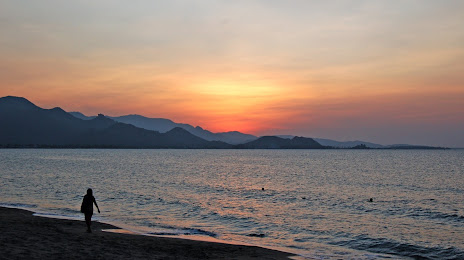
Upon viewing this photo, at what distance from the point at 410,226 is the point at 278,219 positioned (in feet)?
31.4

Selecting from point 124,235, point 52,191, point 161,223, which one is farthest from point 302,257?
point 52,191

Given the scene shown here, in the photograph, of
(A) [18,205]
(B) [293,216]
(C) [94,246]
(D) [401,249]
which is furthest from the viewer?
(A) [18,205]

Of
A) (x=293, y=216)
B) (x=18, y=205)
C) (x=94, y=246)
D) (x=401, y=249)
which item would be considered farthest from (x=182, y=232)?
(x=18, y=205)

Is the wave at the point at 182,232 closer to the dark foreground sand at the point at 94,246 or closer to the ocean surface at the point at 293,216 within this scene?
the ocean surface at the point at 293,216

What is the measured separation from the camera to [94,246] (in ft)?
57.3

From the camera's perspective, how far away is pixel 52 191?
1822 inches

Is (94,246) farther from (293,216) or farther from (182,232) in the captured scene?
(293,216)

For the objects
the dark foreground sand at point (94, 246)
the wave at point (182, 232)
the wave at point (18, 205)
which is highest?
the dark foreground sand at point (94, 246)

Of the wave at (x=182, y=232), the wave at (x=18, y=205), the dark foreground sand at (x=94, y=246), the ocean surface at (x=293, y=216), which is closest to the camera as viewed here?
the dark foreground sand at (x=94, y=246)

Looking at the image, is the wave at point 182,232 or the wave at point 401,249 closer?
the wave at point 401,249

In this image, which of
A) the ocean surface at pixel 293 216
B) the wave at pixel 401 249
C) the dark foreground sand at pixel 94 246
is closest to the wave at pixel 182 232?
the ocean surface at pixel 293 216

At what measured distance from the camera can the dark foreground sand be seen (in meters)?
15.4

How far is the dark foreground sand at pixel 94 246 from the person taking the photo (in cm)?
1538

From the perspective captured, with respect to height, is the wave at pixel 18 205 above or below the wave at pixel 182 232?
below
